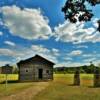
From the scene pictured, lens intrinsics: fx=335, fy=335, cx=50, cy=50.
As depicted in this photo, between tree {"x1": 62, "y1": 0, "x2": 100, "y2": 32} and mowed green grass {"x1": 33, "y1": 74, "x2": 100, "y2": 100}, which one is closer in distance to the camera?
tree {"x1": 62, "y1": 0, "x2": 100, "y2": 32}

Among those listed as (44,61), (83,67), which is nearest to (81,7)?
(44,61)

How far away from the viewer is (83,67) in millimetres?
143625

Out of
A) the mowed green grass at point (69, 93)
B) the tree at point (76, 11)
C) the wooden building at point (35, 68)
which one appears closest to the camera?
the tree at point (76, 11)

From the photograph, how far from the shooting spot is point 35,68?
2279 inches

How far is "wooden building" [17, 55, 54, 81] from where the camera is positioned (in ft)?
189

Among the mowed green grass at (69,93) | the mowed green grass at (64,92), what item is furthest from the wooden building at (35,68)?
the mowed green grass at (69,93)

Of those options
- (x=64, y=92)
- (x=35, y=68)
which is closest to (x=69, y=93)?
(x=64, y=92)

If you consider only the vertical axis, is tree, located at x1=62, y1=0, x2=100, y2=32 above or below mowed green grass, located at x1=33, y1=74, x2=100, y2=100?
above

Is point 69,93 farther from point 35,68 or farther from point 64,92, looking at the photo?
point 35,68

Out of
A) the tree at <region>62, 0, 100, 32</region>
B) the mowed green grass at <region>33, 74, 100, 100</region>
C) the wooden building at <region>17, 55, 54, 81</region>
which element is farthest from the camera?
the wooden building at <region>17, 55, 54, 81</region>

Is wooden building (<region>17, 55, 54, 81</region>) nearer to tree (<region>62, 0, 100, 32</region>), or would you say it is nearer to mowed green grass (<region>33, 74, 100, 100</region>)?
mowed green grass (<region>33, 74, 100, 100</region>)

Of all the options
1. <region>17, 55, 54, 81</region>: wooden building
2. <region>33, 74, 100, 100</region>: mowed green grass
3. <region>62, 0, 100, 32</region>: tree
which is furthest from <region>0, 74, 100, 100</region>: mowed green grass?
<region>17, 55, 54, 81</region>: wooden building

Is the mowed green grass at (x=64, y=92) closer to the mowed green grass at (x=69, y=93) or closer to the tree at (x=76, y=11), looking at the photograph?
the mowed green grass at (x=69, y=93)

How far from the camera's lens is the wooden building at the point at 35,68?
57.5 m
